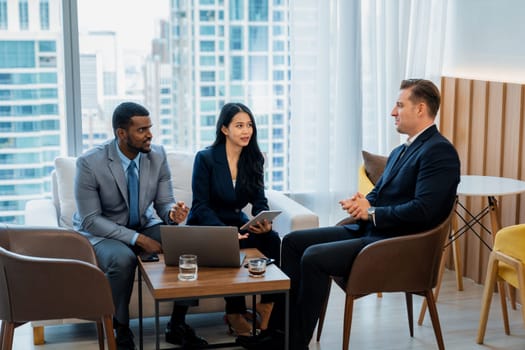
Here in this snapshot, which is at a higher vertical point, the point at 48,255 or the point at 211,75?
the point at 211,75

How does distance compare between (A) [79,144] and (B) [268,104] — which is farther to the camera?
(B) [268,104]

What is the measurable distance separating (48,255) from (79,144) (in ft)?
5.24

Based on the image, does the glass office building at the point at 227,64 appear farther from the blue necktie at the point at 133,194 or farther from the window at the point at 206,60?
the blue necktie at the point at 133,194

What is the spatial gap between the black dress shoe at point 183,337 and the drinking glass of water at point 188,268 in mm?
753

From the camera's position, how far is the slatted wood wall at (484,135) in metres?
4.68

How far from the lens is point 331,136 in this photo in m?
5.48

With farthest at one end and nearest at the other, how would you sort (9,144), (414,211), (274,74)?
(274,74) → (9,144) → (414,211)

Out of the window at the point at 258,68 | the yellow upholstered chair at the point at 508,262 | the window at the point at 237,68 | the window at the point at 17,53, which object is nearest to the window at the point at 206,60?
the window at the point at 237,68

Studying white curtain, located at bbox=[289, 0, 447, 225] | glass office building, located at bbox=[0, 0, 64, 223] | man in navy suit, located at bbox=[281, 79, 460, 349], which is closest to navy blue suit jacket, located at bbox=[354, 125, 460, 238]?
man in navy suit, located at bbox=[281, 79, 460, 349]

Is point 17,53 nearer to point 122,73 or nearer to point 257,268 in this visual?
point 122,73

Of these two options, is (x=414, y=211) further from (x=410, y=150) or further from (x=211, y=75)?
(x=211, y=75)

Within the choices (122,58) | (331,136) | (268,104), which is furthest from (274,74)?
(122,58)

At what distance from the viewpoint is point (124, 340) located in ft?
12.3

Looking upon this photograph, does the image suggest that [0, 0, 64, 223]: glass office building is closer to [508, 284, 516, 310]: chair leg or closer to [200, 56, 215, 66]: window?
[200, 56, 215, 66]: window
